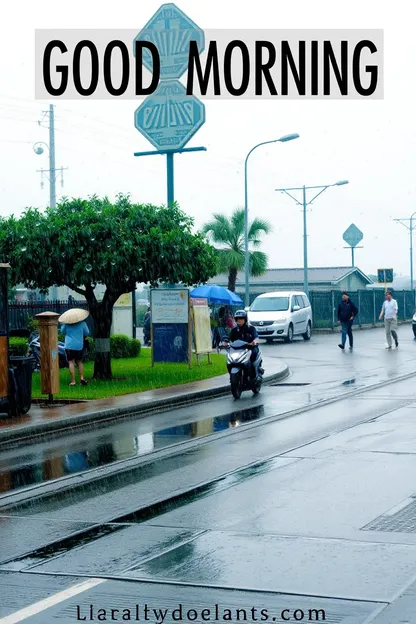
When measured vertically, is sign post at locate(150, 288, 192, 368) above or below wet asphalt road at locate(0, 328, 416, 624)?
above

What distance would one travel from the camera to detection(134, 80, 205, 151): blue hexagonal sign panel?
26266 millimetres

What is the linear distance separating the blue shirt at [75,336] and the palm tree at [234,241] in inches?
1254

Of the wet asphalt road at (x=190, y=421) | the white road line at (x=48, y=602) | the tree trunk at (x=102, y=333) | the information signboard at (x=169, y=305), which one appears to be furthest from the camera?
the information signboard at (x=169, y=305)

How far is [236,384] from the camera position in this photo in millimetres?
18781

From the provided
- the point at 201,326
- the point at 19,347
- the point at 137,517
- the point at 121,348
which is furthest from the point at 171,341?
the point at 137,517

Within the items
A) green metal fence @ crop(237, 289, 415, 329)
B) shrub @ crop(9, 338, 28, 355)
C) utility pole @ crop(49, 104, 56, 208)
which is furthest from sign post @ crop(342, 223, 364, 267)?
shrub @ crop(9, 338, 28, 355)

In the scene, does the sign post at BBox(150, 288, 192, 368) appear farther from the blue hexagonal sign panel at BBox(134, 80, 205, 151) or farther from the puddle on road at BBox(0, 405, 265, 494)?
the puddle on road at BBox(0, 405, 265, 494)

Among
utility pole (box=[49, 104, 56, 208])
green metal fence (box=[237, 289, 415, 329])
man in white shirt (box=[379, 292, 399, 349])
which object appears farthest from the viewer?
green metal fence (box=[237, 289, 415, 329])

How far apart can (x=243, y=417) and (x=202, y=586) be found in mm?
9659

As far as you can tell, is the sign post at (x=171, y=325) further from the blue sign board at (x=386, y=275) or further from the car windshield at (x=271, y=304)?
the blue sign board at (x=386, y=275)

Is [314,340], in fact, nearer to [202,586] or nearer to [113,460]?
[113,460]

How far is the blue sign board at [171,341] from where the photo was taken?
25.1 meters

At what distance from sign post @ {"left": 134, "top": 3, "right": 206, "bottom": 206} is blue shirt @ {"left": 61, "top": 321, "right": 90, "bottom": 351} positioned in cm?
678

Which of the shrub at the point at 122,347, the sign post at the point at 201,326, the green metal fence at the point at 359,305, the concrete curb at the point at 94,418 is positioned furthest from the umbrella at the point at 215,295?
the green metal fence at the point at 359,305
